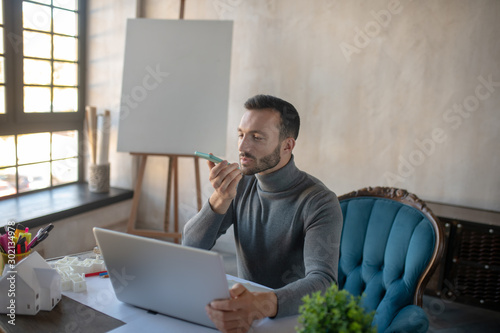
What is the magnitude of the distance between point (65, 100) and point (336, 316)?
10.3 ft

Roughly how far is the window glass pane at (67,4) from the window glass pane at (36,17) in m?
0.11

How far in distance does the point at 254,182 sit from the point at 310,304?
92 centimetres

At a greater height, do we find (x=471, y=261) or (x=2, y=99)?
(x=2, y=99)

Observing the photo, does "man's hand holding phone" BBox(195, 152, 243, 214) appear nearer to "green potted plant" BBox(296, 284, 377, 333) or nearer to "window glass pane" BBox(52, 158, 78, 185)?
"green potted plant" BBox(296, 284, 377, 333)

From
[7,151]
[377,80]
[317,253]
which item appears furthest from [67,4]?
[317,253]

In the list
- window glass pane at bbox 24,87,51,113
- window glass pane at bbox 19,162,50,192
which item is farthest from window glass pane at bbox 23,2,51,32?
window glass pane at bbox 19,162,50,192

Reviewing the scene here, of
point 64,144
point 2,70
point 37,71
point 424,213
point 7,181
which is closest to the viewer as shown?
point 424,213

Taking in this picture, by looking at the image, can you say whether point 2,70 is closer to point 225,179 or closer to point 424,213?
point 225,179

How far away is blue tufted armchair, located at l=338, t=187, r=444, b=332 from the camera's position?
147cm

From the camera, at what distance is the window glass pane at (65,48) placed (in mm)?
3250

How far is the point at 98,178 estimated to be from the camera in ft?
10.9

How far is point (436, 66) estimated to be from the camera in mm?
2789

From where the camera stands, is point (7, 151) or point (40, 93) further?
point (40, 93)

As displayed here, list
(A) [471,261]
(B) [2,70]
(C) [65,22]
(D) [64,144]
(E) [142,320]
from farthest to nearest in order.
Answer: (D) [64,144] → (C) [65,22] → (B) [2,70] → (A) [471,261] → (E) [142,320]
